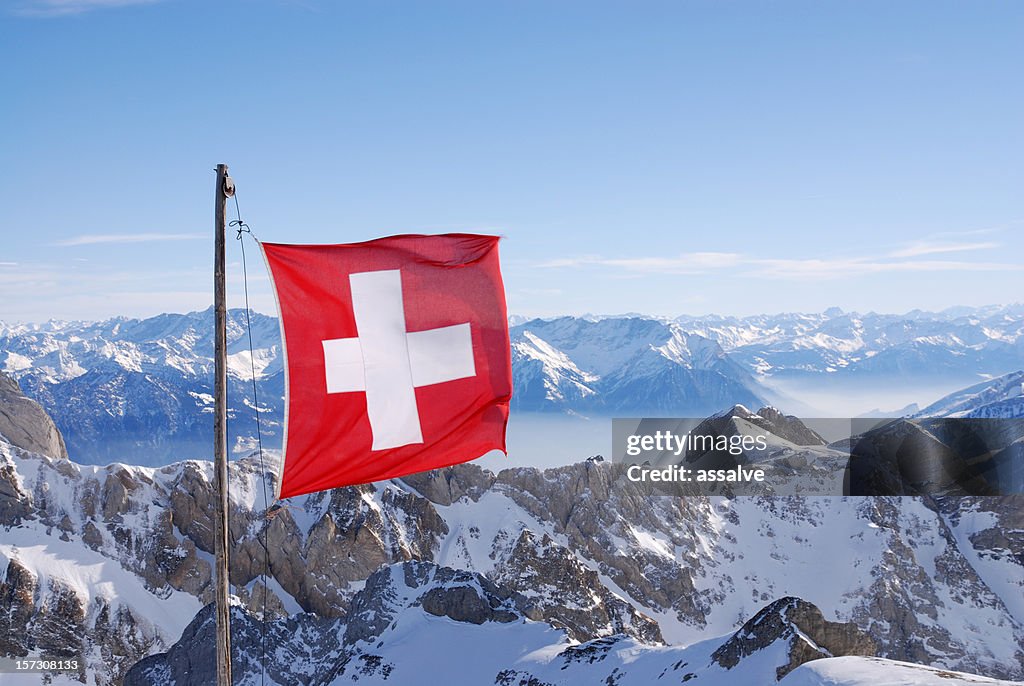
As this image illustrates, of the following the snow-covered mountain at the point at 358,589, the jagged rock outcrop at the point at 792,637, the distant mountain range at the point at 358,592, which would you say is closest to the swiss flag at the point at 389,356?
the jagged rock outcrop at the point at 792,637

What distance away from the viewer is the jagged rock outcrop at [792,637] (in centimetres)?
6500

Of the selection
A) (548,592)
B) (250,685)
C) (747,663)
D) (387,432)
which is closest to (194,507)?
(250,685)

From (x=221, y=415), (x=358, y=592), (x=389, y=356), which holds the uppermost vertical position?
(x=389, y=356)

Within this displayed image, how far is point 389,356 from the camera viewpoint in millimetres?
15219

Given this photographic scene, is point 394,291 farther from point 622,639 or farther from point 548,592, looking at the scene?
point 548,592

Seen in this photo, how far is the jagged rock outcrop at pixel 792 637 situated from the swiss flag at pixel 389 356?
55607mm

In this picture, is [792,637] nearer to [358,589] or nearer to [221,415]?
[221,415]

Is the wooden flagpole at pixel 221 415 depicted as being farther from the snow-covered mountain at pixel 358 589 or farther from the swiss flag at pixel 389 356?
the snow-covered mountain at pixel 358 589

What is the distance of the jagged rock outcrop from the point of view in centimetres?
6500

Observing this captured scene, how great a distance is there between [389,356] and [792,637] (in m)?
62.5

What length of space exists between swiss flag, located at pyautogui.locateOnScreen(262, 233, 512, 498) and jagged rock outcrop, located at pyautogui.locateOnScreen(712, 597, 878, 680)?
2189 inches

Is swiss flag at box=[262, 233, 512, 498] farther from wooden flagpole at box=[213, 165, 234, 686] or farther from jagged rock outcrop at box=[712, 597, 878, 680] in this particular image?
jagged rock outcrop at box=[712, 597, 878, 680]

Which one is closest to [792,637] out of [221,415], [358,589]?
[221,415]

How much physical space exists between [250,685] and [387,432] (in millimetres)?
136396
